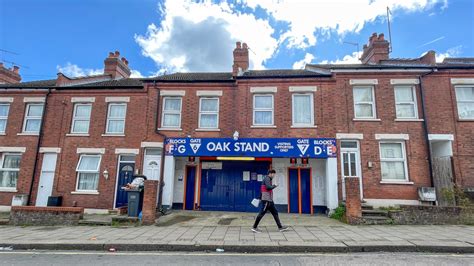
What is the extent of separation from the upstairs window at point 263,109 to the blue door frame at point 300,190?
2.77 meters

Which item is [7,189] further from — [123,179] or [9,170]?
[123,179]

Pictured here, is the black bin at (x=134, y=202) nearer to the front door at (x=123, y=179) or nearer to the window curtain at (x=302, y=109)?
the front door at (x=123, y=179)

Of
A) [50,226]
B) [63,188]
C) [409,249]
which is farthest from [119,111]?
[409,249]

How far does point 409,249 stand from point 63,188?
15.0m

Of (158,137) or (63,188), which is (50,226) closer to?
(63,188)

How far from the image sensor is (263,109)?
12.9 m

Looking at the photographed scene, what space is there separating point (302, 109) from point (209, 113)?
4852mm

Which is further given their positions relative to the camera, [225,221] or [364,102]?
[364,102]

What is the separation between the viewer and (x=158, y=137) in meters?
12.9

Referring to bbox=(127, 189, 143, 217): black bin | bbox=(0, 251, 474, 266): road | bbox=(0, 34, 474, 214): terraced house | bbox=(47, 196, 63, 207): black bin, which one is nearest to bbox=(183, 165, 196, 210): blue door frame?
bbox=(0, 34, 474, 214): terraced house

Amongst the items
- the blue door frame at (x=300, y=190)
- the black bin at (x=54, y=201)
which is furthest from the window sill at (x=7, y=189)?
the blue door frame at (x=300, y=190)

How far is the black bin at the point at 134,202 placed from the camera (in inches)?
398

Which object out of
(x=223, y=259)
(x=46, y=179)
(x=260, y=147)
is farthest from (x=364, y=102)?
(x=46, y=179)

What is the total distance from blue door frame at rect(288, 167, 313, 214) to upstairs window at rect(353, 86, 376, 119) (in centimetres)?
377
